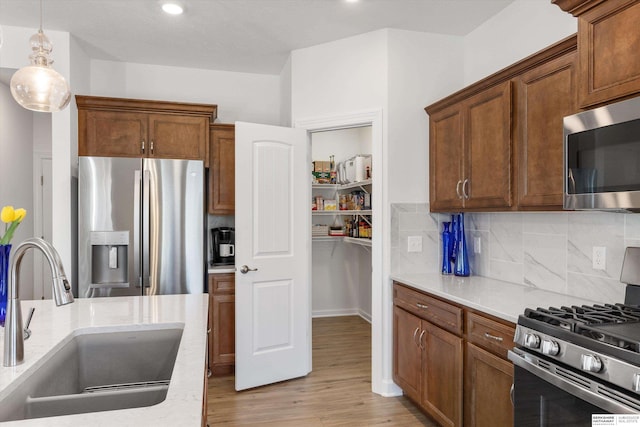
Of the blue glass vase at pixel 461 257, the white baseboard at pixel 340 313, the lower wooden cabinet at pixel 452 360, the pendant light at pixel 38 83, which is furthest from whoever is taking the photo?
the white baseboard at pixel 340 313

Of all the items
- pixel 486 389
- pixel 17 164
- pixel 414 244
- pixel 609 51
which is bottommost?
pixel 486 389

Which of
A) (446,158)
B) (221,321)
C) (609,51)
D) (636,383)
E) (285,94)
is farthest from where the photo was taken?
(285,94)

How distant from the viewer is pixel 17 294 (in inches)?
45.0

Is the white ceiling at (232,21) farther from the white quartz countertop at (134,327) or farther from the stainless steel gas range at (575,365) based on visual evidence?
the stainless steel gas range at (575,365)

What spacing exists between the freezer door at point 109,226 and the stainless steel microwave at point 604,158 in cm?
287

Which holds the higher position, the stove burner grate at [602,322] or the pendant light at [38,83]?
the pendant light at [38,83]

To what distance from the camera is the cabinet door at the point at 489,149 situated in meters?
2.29

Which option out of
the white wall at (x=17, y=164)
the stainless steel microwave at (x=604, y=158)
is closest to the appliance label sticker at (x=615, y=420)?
the stainless steel microwave at (x=604, y=158)

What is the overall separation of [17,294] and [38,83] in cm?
113

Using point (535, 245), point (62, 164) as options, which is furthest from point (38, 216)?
point (535, 245)

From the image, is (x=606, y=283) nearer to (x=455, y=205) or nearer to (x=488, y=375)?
(x=488, y=375)

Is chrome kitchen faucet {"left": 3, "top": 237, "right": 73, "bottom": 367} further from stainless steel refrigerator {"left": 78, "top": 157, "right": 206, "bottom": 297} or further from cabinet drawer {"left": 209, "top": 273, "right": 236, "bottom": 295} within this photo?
cabinet drawer {"left": 209, "top": 273, "right": 236, "bottom": 295}

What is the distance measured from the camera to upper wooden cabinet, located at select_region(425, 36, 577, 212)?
1976mm

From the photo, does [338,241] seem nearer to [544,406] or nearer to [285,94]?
[285,94]
